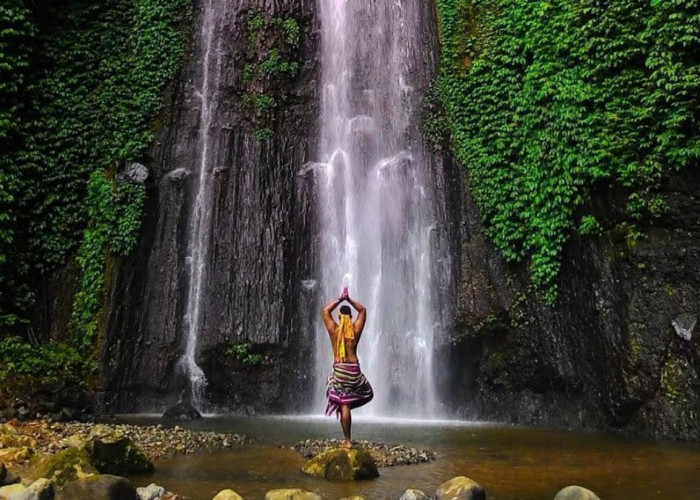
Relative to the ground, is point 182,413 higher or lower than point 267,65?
lower

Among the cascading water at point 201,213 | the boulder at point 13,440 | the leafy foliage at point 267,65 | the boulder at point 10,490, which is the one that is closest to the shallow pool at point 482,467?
the boulder at point 10,490

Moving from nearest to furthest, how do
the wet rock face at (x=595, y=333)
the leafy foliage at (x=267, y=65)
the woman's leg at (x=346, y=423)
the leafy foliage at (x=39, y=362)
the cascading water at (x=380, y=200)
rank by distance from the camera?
the woman's leg at (x=346, y=423)
the wet rock face at (x=595, y=333)
the leafy foliage at (x=39, y=362)
the cascading water at (x=380, y=200)
the leafy foliage at (x=267, y=65)

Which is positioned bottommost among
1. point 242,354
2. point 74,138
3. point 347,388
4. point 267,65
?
point 347,388

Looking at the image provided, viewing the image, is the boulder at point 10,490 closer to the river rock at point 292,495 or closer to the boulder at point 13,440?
the river rock at point 292,495

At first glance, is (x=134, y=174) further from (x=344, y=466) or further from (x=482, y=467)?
(x=482, y=467)

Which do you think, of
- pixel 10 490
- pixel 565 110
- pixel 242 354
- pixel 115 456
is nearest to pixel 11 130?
pixel 242 354

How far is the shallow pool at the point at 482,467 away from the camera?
647 cm

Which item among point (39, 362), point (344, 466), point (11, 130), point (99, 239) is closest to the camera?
point (344, 466)

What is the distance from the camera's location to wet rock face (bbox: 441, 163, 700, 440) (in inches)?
451

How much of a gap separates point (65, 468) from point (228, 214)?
36.8ft

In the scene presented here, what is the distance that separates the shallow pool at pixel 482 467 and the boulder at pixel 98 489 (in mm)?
631

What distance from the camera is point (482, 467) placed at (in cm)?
779

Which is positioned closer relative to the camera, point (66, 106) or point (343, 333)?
point (343, 333)

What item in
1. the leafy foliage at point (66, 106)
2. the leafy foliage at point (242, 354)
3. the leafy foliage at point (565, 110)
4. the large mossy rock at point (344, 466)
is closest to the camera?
the large mossy rock at point (344, 466)
